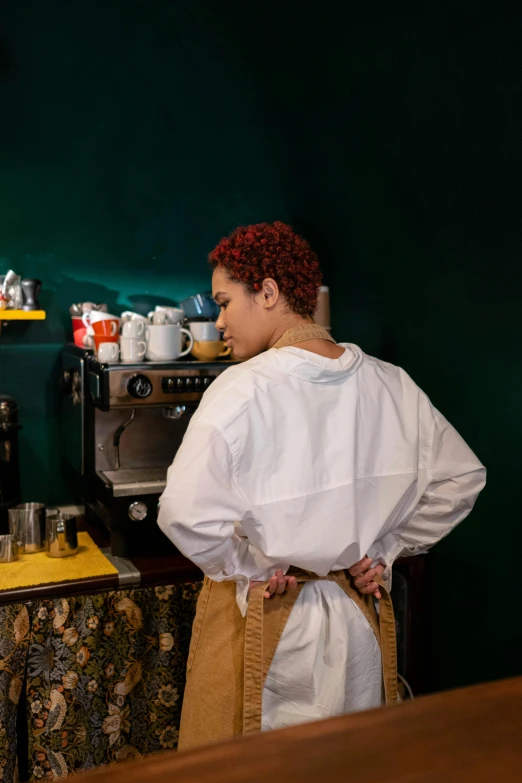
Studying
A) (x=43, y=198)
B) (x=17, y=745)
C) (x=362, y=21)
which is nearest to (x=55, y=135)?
(x=43, y=198)

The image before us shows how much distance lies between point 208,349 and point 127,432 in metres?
0.34

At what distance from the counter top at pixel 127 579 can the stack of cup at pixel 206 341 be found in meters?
0.60

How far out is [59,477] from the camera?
105 inches

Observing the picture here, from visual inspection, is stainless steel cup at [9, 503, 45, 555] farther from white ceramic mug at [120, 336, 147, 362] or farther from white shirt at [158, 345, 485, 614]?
white shirt at [158, 345, 485, 614]

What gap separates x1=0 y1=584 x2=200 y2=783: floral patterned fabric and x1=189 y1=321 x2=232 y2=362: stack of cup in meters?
0.68

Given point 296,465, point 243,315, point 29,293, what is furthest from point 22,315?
point 296,465

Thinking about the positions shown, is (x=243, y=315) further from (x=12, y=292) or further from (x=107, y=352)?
(x=12, y=292)

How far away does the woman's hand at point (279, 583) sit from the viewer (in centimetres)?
148

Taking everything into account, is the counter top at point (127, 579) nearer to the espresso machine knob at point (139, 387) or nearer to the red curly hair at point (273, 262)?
the espresso machine knob at point (139, 387)

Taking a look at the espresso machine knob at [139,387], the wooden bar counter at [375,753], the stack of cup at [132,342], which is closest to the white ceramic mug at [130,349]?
the stack of cup at [132,342]

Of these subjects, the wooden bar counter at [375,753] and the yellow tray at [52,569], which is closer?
the wooden bar counter at [375,753]

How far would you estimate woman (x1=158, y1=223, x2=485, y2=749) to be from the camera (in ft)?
4.56

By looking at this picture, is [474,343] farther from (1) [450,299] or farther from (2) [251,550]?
(2) [251,550]

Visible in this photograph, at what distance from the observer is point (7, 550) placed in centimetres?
200
